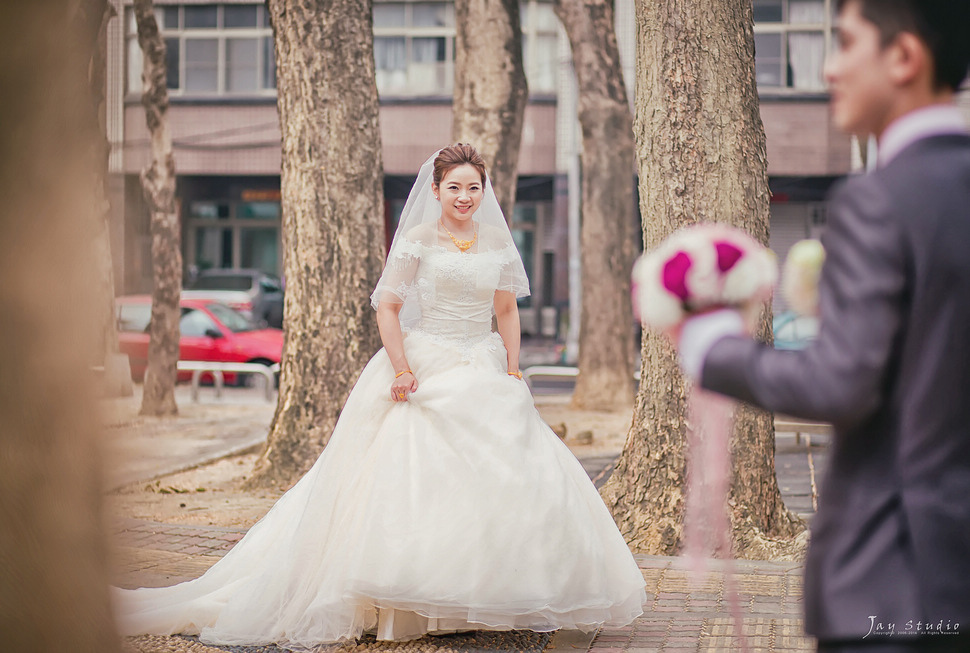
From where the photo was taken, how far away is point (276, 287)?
2580 centimetres

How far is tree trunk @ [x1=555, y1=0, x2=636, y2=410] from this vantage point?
49.2ft

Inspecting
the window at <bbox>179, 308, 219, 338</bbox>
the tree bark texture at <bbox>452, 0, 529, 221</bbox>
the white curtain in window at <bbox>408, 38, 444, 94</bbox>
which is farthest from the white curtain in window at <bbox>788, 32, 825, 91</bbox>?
the tree bark texture at <bbox>452, 0, 529, 221</bbox>

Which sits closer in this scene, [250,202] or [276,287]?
[276,287]

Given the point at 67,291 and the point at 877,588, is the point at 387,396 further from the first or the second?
the point at 877,588

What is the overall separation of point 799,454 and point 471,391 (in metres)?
7.72

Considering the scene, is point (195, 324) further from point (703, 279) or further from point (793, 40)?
point (703, 279)

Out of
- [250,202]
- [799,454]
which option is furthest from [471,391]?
[250,202]

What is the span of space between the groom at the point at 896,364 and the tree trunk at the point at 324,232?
7176 millimetres

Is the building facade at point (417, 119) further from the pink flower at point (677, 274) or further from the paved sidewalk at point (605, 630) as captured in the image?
the pink flower at point (677, 274)

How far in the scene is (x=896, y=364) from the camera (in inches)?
75.4

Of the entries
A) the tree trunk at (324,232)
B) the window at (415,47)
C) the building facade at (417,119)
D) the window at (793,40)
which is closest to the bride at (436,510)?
the tree trunk at (324,232)

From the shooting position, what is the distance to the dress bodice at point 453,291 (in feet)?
17.6

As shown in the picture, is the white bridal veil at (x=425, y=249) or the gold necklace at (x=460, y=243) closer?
the white bridal veil at (x=425, y=249)

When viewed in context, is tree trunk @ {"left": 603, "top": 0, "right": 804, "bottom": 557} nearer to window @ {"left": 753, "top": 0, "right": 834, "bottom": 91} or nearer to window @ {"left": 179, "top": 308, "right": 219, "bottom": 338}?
window @ {"left": 179, "top": 308, "right": 219, "bottom": 338}
